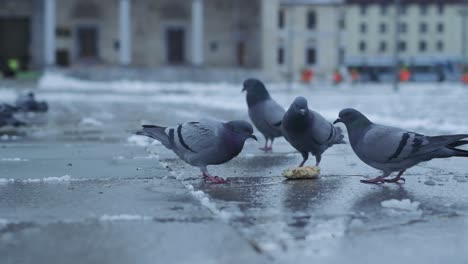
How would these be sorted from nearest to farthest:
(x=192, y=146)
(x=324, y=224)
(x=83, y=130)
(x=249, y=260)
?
(x=249, y=260) < (x=324, y=224) < (x=192, y=146) < (x=83, y=130)

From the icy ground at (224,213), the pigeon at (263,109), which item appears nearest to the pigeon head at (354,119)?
the icy ground at (224,213)

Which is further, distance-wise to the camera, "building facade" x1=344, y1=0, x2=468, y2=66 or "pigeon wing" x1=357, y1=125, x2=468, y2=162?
"building facade" x1=344, y1=0, x2=468, y2=66

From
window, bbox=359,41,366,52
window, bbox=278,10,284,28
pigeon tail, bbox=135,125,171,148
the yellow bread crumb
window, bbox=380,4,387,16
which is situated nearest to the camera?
pigeon tail, bbox=135,125,171,148

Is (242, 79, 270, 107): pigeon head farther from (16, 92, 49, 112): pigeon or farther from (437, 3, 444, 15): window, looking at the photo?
(437, 3, 444, 15): window

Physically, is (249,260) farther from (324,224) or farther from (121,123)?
(121,123)

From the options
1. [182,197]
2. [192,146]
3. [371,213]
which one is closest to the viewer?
[371,213]

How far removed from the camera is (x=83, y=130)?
11539 mm

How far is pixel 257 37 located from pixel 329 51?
11.4 metres

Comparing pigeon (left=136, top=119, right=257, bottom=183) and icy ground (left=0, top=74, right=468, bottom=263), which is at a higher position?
pigeon (left=136, top=119, right=257, bottom=183)

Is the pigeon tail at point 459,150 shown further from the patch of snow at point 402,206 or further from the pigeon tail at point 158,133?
the pigeon tail at point 158,133

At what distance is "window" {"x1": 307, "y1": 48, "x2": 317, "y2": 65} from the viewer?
59.7 meters

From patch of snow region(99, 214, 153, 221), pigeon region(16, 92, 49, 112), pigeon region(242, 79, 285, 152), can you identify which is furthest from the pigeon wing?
pigeon region(16, 92, 49, 112)

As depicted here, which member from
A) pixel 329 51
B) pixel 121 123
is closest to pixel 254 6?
pixel 329 51

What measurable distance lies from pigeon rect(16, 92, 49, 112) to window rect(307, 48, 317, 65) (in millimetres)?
44965
